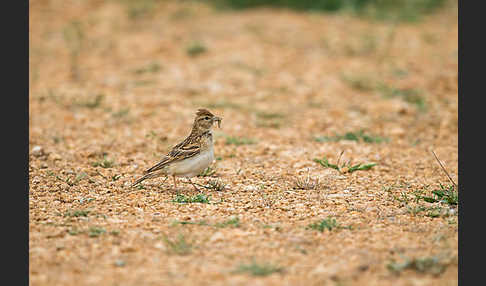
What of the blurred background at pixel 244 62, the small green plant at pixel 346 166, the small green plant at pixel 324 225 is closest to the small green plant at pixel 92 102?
the blurred background at pixel 244 62

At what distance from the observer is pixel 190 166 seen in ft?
22.4

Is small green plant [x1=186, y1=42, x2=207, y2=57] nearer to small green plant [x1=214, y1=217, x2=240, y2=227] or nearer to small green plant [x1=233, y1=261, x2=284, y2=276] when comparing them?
small green plant [x1=214, y1=217, x2=240, y2=227]

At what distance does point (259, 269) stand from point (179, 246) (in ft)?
2.69

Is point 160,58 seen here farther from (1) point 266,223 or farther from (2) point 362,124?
(1) point 266,223

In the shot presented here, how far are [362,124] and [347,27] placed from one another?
5848 mm

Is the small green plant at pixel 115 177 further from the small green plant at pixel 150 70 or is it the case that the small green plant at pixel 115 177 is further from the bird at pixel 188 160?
the small green plant at pixel 150 70

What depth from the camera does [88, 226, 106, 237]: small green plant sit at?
5.48 metres

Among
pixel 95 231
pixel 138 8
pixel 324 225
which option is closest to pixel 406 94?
pixel 324 225

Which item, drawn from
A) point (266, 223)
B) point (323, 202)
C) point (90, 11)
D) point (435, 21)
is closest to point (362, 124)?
point (323, 202)

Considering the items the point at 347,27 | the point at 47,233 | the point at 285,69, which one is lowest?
the point at 47,233

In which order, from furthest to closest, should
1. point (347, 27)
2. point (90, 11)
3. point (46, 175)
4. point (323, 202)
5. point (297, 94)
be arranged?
1. point (90, 11)
2. point (347, 27)
3. point (297, 94)
4. point (46, 175)
5. point (323, 202)

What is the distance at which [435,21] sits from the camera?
54.7ft

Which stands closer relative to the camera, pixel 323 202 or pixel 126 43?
pixel 323 202

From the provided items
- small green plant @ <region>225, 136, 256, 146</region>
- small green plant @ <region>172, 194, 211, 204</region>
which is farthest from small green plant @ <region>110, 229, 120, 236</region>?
small green plant @ <region>225, 136, 256, 146</region>
